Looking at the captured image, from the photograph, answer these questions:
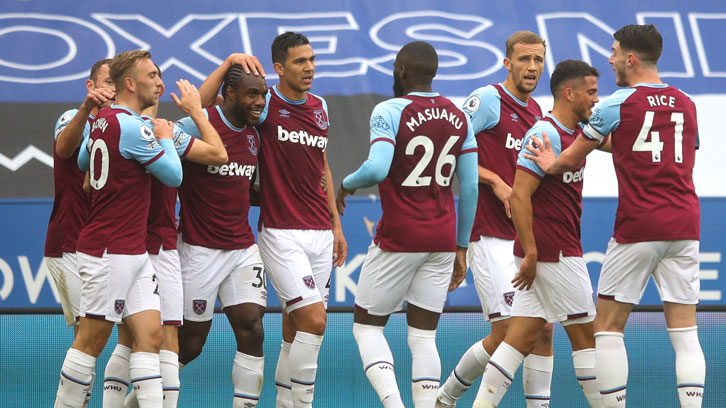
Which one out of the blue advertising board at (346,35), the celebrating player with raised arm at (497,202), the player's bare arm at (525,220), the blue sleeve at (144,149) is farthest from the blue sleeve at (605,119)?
the blue advertising board at (346,35)

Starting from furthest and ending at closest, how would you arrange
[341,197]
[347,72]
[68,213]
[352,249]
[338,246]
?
[347,72]
[352,249]
[338,246]
[68,213]
[341,197]

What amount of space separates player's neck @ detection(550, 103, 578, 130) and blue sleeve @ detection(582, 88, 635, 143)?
1.00 ft

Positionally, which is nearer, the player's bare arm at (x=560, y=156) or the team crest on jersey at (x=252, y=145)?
the player's bare arm at (x=560, y=156)

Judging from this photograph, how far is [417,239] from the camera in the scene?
15.8 feet

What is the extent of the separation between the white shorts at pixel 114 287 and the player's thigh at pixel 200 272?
1.86 feet

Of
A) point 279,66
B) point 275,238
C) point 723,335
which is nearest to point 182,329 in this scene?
point 275,238

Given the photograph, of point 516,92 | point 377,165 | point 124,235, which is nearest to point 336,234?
point 377,165

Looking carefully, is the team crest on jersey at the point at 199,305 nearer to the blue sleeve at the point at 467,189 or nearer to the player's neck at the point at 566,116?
the blue sleeve at the point at 467,189

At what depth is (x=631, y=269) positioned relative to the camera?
4.64m

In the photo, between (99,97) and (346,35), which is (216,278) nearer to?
(99,97)

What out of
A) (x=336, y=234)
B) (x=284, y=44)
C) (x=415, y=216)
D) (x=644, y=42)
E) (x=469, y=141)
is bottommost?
(x=336, y=234)

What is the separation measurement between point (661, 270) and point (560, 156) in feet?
2.38

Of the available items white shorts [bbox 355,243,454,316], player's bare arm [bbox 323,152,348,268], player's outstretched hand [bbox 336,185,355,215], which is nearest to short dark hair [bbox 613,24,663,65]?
white shorts [bbox 355,243,454,316]

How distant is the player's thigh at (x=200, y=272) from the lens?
5.11 meters
